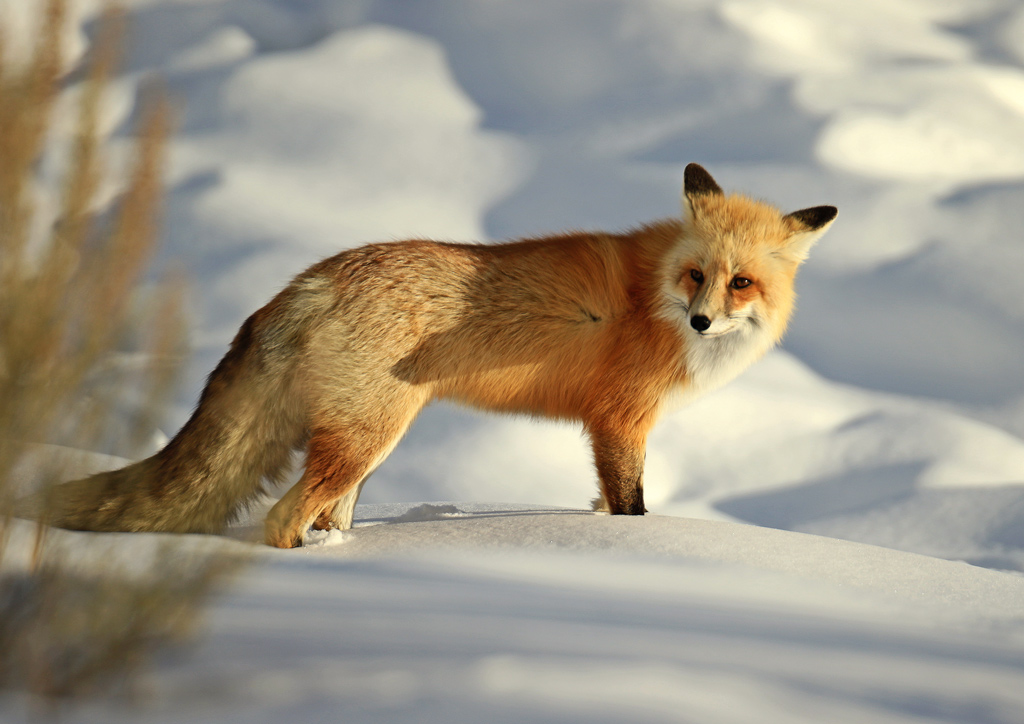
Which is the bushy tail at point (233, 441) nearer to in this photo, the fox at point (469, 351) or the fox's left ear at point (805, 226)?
the fox at point (469, 351)

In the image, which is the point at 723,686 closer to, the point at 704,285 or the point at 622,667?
the point at 622,667

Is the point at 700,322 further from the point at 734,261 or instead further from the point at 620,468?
the point at 620,468

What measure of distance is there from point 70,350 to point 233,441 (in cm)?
161

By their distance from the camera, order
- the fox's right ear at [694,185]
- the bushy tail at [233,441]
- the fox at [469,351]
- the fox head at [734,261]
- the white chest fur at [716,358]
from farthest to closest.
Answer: the fox's right ear at [694,185] < the white chest fur at [716,358] < the fox head at [734,261] < the fox at [469,351] < the bushy tail at [233,441]

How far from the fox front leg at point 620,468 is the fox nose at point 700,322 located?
66 centimetres

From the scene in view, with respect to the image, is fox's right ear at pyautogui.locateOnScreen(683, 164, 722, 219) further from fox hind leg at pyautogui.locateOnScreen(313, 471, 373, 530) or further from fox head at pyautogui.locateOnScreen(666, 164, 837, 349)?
fox hind leg at pyautogui.locateOnScreen(313, 471, 373, 530)

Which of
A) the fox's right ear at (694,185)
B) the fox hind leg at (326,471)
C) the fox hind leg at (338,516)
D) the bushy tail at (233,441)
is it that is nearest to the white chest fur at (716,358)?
the fox's right ear at (694,185)

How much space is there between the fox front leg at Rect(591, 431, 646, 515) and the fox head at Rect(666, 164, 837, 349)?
1.95ft

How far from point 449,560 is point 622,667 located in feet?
4.47

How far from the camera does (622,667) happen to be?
1.93 m

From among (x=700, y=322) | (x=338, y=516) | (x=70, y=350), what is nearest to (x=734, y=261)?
(x=700, y=322)

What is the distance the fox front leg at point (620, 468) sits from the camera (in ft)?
12.7

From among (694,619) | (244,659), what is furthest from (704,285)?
(244,659)

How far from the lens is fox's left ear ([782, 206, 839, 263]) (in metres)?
3.87
